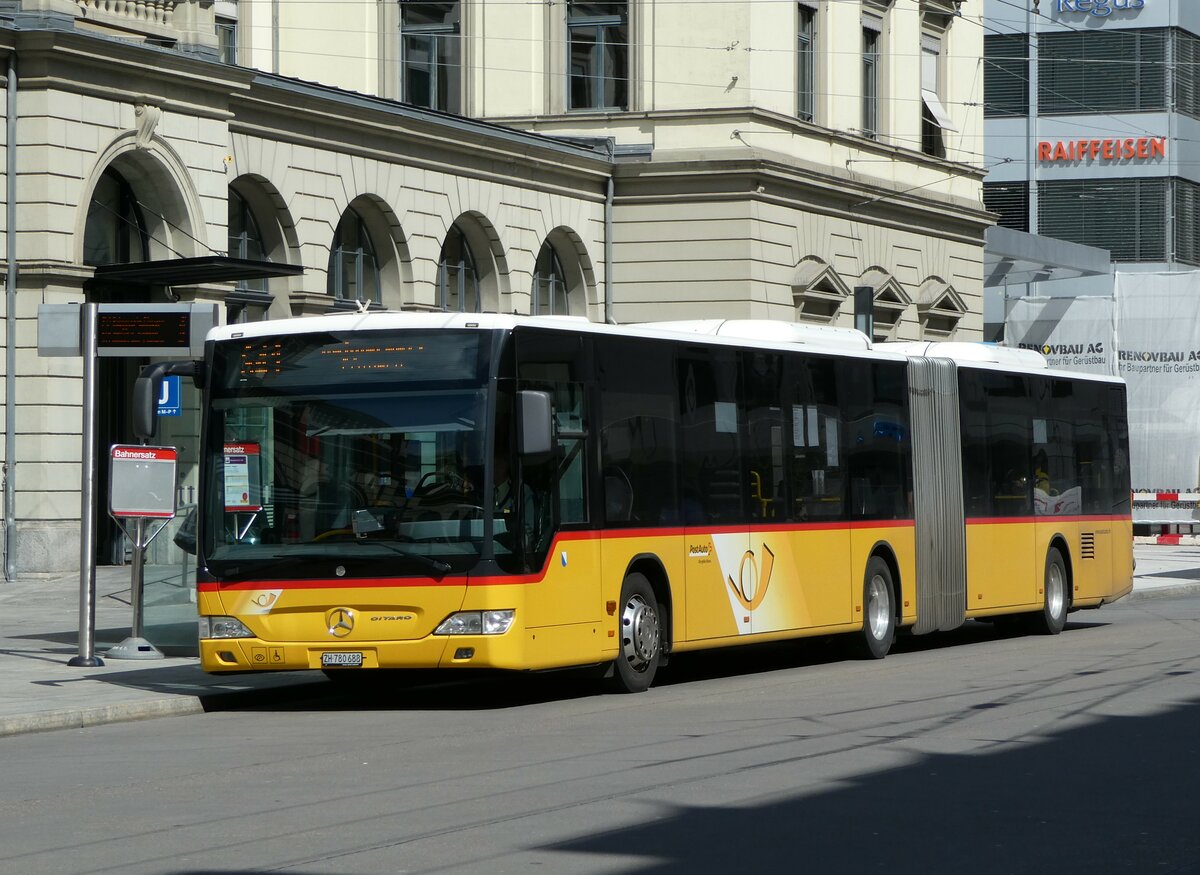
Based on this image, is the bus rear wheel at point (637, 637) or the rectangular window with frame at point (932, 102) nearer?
the bus rear wheel at point (637, 637)

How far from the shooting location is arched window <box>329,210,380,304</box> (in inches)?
1339

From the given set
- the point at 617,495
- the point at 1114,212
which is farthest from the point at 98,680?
the point at 1114,212

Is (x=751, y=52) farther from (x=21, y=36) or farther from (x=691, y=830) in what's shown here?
(x=691, y=830)

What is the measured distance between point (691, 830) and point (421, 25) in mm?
33874

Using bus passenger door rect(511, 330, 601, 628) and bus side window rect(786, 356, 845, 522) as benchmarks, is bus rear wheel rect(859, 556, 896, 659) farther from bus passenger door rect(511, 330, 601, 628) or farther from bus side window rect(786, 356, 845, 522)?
bus passenger door rect(511, 330, 601, 628)

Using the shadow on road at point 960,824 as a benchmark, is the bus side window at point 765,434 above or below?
above

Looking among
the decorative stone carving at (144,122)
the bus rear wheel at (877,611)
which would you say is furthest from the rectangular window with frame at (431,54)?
the bus rear wheel at (877,611)

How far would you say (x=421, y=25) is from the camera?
4138 centimetres

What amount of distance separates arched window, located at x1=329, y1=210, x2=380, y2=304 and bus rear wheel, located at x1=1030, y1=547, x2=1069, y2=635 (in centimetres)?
1376

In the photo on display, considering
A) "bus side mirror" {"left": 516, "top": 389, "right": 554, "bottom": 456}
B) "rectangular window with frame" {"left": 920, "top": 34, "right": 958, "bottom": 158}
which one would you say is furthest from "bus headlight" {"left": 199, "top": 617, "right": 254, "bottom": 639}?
"rectangular window with frame" {"left": 920, "top": 34, "right": 958, "bottom": 158}

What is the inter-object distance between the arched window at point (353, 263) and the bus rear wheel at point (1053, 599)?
13.8 metres

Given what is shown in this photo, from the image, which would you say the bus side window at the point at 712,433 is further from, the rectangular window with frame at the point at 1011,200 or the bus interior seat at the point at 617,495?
the rectangular window with frame at the point at 1011,200

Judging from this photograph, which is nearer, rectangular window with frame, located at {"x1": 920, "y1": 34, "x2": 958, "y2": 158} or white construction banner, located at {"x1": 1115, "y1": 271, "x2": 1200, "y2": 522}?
rectangular window with frame, located at {"x1": 920, "y1": 34, "x2": 958, "y2": 158}

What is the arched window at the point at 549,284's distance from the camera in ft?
128
